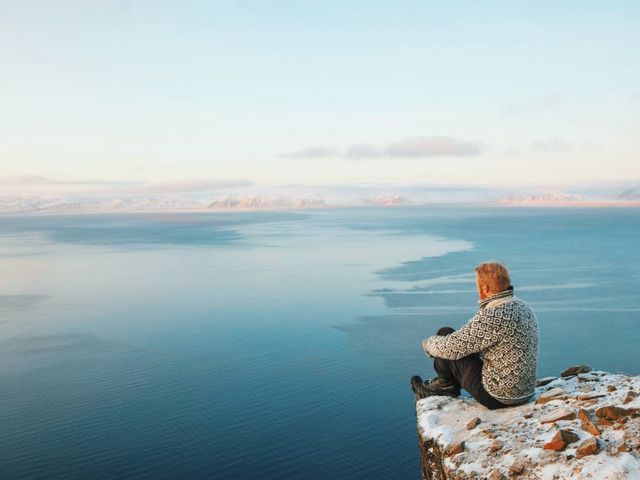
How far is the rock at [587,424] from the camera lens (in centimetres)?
453

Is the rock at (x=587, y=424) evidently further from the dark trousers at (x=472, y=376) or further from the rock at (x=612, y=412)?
the dark trousers at (x=472, y=376)

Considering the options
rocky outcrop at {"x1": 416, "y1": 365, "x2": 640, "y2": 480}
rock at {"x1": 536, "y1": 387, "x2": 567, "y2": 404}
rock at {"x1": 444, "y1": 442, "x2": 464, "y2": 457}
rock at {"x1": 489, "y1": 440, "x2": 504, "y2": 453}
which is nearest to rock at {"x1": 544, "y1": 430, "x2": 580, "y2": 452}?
rocky outcrop at {"x1": 416, "y1": 365, "x2": 640, "y2": 480}

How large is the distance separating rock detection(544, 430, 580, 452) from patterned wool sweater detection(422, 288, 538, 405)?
829 millimetres

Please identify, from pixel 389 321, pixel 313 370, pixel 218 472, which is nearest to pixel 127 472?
pixel 218 472

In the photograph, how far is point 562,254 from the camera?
134 feet

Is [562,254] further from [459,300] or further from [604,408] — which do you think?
[604,408]

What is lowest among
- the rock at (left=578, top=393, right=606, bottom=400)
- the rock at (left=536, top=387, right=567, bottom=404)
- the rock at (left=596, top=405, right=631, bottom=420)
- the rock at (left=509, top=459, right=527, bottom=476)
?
the rock at (left=509, top=459, right=527, bottom=476)

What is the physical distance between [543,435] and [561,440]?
0.93 feet

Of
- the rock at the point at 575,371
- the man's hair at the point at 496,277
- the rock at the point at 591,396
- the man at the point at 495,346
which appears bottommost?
the rock at the point at 575,371

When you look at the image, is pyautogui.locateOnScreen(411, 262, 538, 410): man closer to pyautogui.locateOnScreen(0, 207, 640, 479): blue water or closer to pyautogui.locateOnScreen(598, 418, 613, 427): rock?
pyautogui.locateOnScreen(598, 418, 613, 427): rock

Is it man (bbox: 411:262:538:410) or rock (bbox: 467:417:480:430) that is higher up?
man (bbox: 411:262:538:410)

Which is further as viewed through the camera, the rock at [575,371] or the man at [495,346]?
the rock at [575,371]

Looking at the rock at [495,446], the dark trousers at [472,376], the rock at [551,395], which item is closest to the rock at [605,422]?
the rock at [551,395]

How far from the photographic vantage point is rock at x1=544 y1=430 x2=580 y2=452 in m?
4.42
